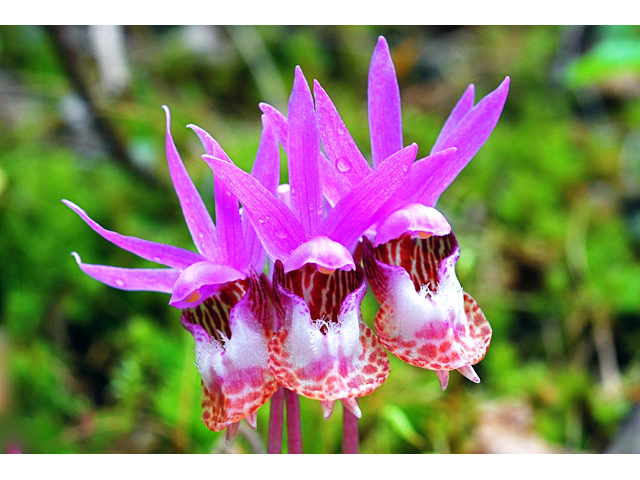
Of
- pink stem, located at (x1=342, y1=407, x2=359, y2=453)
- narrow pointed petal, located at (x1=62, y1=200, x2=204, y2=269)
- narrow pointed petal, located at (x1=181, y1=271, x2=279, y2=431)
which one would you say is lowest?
pink stem, located at (x1=342, y1=407, x2=359, y2=453)

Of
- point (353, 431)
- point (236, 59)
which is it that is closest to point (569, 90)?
point (236, 59)

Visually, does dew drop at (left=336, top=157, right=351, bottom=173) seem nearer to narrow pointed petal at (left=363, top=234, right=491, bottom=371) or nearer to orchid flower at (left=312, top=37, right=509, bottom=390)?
orchid flower at (left=312, top=37, right=509, bottom=390)

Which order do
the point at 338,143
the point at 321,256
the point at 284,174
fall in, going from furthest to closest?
1. the point at 284,174
2. the point at 338,143
3. the point at 321,256

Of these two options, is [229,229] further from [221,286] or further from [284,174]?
[284,174]

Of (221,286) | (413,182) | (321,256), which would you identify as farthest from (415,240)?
(221,286)

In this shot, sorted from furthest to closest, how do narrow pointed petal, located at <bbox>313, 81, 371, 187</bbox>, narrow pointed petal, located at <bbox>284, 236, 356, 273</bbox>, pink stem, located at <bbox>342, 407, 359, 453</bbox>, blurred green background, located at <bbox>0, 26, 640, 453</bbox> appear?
1. blurred green background, located at <bbox>0, 26, 640, 453</bbox>
2. pink stem, located at <bbox>342, 407, 359, 453</bbox>
3. narrow pointed petal, located at <bbox>313, 81, 371, 187</bbox>
4. narrow pointed petal, located at <bbox>284, 236, 356, 273</bbox>

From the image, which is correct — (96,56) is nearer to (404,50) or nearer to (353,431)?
(404,50)

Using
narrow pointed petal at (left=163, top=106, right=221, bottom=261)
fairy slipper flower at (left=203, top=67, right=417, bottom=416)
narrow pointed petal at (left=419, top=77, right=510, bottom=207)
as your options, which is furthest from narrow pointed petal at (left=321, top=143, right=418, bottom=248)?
narrow pointed petal at (left=163, top=106, right=221, bottom=261)
